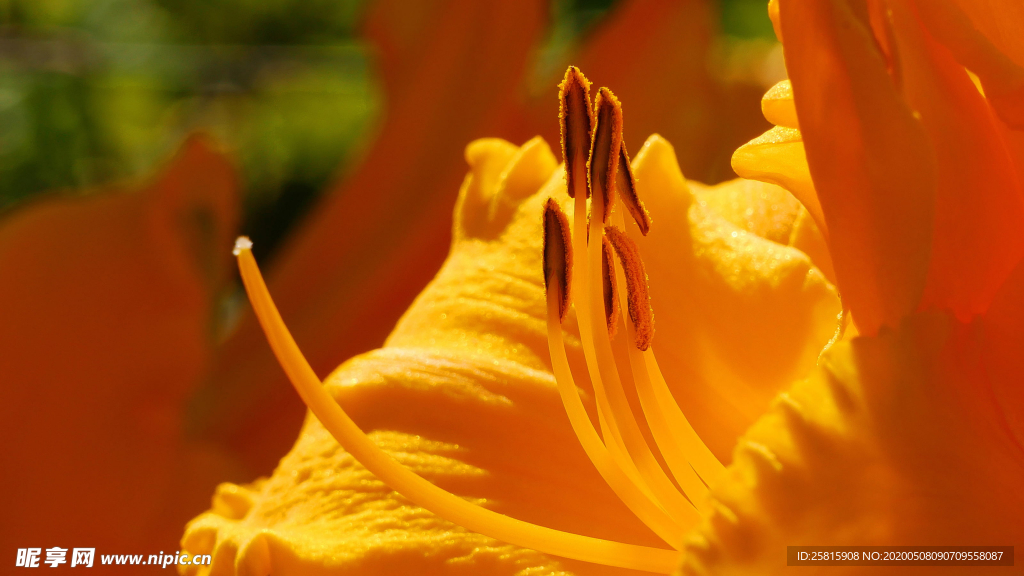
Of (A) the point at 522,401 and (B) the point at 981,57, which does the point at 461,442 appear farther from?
(B) the point at 981,57

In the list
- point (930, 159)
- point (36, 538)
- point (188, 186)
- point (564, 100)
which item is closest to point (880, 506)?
point (930, 159)

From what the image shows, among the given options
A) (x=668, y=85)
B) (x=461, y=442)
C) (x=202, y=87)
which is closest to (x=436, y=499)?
(x=461, y=442)

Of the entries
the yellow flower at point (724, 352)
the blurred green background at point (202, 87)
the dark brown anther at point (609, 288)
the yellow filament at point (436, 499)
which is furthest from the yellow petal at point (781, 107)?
the blurred green background at point (202, 87)

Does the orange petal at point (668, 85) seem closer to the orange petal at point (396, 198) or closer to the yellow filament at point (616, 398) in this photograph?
the orange petal at point (396, 198)

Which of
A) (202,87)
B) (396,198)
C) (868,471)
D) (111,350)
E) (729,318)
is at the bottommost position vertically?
(868,471)

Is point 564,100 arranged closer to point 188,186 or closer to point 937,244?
point 937,244

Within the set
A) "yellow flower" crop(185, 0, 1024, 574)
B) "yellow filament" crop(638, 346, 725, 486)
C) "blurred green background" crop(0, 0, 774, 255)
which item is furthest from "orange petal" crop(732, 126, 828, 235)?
"blurred green background" crop(0, 0, 774, 255)
